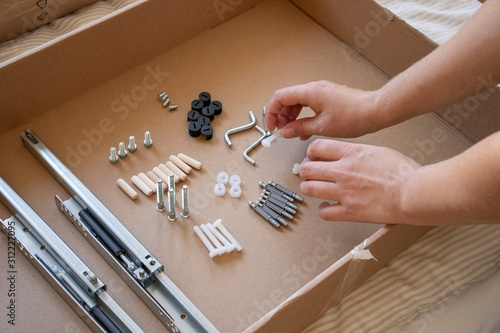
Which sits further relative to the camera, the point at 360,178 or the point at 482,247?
the point at 482,247

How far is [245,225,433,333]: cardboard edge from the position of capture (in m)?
1.22

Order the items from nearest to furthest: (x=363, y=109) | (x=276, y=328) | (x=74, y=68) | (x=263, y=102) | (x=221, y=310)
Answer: (x=276, y=328), (x=221, y=310), (x=363, y=109), (x=74, y=68), (x=263, y=102)

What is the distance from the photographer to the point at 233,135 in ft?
5.50

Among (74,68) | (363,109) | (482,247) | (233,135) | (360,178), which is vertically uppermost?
(74,68)

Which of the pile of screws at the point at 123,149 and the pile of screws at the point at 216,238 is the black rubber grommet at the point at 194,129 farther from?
the pile of screws at the point at 216,238

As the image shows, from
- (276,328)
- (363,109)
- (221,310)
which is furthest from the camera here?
(363,109)

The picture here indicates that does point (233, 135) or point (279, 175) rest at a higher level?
point (233, 135)

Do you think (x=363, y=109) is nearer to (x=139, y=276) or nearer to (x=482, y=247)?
(x=482, y=247)

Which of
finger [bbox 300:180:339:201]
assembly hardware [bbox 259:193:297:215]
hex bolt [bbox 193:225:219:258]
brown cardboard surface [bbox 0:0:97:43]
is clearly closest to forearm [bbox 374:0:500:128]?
finger [bbox 300:180:339:201]

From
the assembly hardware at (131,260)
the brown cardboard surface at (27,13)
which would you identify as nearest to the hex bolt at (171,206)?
the assembly hardware at (131,260)

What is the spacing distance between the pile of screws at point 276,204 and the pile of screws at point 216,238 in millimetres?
108

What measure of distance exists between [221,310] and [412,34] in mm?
984

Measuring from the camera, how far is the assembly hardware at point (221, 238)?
57.2 inches

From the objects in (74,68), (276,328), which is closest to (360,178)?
(276,328)
